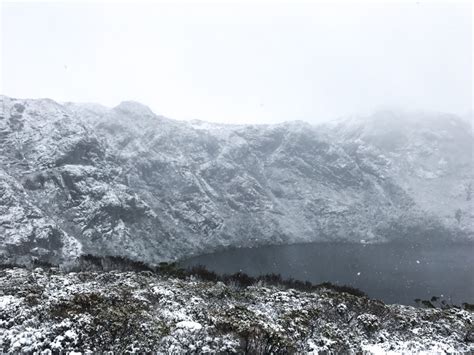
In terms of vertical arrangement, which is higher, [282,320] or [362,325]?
[282,320]

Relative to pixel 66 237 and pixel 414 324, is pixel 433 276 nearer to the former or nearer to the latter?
pixel 414 324

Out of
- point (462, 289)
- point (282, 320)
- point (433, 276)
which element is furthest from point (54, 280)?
point (433, 276)

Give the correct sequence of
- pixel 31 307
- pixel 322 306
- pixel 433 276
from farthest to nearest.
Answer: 1. pixel 433 276
2. pixel 322 306
3. pixel 31 307

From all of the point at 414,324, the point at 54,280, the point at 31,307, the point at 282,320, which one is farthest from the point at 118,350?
the point at 414,324

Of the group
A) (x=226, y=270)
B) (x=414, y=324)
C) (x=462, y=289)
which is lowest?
(x=226, y=270)

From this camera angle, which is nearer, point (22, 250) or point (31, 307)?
point (31, 307)

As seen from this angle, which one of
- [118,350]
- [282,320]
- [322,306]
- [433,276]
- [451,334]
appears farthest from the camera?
[433,276]

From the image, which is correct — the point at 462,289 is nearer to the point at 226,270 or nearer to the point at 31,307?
the point at 226,270
